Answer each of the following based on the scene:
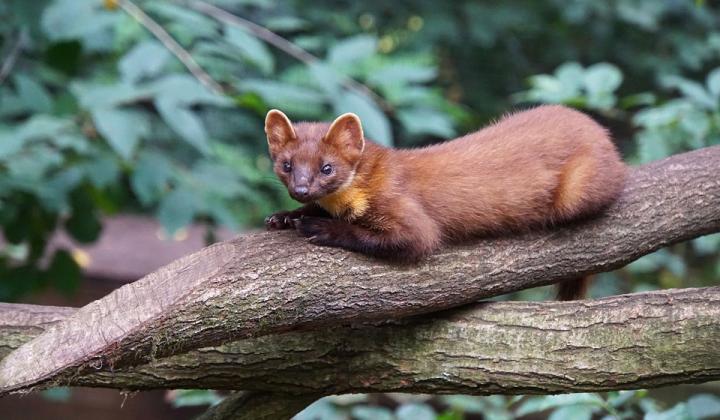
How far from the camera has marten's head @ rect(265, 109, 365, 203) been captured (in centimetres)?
355

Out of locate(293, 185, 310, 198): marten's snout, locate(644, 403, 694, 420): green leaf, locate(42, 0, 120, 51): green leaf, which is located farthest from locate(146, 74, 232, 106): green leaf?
locate(644, 403, 694, 420): green leaf

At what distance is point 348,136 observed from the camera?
3652mm

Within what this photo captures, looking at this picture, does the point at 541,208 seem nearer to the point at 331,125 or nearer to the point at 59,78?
the point at 331,125

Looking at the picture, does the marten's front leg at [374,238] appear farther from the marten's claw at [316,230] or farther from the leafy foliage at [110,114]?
the leafy foliage at [110,114]

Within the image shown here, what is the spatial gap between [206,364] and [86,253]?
4.88m

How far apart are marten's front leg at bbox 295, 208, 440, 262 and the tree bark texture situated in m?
0.35

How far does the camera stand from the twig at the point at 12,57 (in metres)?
5.26

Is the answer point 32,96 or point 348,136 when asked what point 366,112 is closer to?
point 348,136

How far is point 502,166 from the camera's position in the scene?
390 cm

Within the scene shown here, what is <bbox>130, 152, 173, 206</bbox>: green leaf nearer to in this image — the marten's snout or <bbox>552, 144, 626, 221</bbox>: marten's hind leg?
the marten's snout

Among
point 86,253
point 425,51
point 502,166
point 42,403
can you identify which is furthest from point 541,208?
point 42,403

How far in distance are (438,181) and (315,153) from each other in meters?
0.54

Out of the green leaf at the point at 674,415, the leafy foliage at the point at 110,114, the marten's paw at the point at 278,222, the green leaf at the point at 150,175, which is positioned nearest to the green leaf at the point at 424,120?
the leafy foliage at the point at 110,114

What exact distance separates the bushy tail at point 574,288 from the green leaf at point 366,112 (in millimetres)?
1078
